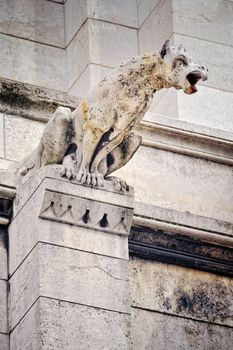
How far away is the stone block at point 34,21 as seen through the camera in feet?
82.0

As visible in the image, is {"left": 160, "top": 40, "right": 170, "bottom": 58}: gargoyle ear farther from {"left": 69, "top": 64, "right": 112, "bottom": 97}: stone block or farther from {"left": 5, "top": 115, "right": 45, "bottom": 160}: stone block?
{"left": 69, "top": 64, "right": 112, "bottom": 97}: stone block

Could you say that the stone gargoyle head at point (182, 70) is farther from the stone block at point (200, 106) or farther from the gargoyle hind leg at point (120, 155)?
the stone block at point (200, 106)

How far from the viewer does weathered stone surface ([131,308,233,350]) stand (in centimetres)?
1947

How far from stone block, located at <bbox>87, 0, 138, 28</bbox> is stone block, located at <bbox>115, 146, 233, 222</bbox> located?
4192 mm

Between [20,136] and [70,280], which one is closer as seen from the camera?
[70,280]

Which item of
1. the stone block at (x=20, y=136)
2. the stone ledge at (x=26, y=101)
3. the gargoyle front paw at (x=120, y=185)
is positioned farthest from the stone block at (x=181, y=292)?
the stone ledge at (x=26, y=101)

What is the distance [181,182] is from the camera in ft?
69.7

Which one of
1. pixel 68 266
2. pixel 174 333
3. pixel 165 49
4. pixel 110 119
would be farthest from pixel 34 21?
→ pixel 68 266

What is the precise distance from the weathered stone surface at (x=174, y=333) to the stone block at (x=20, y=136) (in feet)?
7.47

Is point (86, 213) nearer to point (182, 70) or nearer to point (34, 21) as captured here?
point (182, 70)

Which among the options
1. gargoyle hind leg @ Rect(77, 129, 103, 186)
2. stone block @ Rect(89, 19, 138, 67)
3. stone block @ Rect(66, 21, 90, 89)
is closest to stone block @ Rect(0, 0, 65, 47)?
stone block @ Rect(66, 21, 90, 89)

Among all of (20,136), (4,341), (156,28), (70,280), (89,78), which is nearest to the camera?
(70,280)

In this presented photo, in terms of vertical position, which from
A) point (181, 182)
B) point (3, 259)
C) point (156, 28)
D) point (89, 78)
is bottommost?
point (3, 259)

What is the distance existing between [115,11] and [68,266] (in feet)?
24.3
